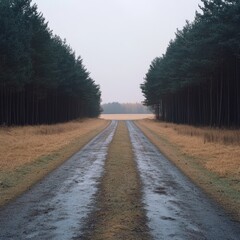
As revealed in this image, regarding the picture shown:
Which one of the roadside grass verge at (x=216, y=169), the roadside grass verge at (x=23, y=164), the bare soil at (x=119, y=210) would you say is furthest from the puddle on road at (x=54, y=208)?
the roadside grass verge at (x=216, y=169)

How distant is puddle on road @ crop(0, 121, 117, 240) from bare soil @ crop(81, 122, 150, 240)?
25 centimetres

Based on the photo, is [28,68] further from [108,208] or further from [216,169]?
[108,208]

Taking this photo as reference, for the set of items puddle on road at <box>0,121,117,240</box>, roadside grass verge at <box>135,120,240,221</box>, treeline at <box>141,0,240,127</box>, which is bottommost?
roadside grass verge at <box>135,120,240,221</box>

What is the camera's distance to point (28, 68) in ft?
135

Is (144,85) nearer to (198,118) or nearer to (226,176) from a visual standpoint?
(198,118)

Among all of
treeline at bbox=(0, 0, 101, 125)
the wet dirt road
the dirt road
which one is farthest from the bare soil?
treeline at bbox=(0, 0, 101, 125)

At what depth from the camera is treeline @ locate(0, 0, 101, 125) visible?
121ft

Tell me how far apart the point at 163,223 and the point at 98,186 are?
404cm

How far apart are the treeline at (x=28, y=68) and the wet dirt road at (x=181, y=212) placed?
27.1 m

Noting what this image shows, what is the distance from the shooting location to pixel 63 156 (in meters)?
18.8

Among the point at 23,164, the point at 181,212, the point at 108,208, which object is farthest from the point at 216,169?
the point at 108,208

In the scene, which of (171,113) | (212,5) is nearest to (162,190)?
(212,5)

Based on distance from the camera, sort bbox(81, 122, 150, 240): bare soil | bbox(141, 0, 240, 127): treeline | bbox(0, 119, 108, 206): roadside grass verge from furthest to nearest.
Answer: bbox(141, 0, 240, 127): treeline, bbox(0, 119, 108, 206): roadside grass verge, bbox(81, 122, 150, 240): bare soil

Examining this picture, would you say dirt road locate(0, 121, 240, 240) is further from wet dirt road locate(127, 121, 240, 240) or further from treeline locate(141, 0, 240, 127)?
treeline locate(141, 0, 240, 127)
